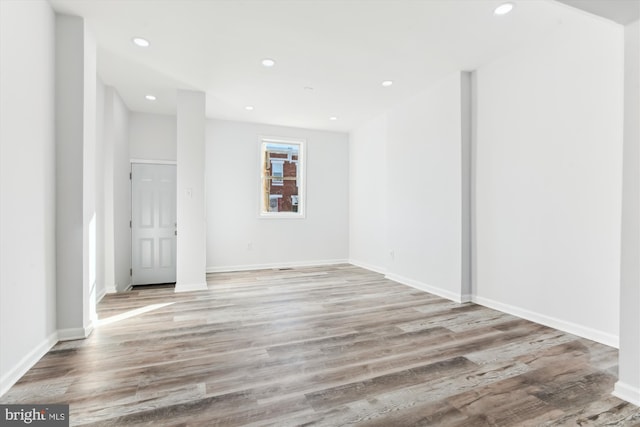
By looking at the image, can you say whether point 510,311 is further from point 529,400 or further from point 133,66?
point 133,66

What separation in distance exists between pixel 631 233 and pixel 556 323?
1502mm

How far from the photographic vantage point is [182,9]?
102 inches

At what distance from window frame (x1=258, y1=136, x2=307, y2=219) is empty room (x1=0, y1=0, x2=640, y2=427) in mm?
1033

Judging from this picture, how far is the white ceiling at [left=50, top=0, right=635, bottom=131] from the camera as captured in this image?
257cm

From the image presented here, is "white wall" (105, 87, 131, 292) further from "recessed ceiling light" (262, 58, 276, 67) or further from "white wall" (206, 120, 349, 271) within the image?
"recessed ceiling light" (262, 58, 276, 67)

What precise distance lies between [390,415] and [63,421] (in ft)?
5.78

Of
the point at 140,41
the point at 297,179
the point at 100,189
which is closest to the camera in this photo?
the point at 140,41

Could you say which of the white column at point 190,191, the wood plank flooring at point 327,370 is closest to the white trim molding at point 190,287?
the white column at point 190,191

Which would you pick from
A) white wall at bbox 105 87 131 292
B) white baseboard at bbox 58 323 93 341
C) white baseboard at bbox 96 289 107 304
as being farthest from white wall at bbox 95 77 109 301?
white baseboard at bbox 58 323 93 341

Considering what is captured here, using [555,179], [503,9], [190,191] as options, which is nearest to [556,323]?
[555,179]

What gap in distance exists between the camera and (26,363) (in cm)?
214

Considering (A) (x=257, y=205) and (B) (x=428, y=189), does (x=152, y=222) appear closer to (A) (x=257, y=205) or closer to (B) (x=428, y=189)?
(A) (x=257, y=205)

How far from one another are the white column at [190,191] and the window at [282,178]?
1867mm

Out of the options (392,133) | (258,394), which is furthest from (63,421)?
(392,133)
